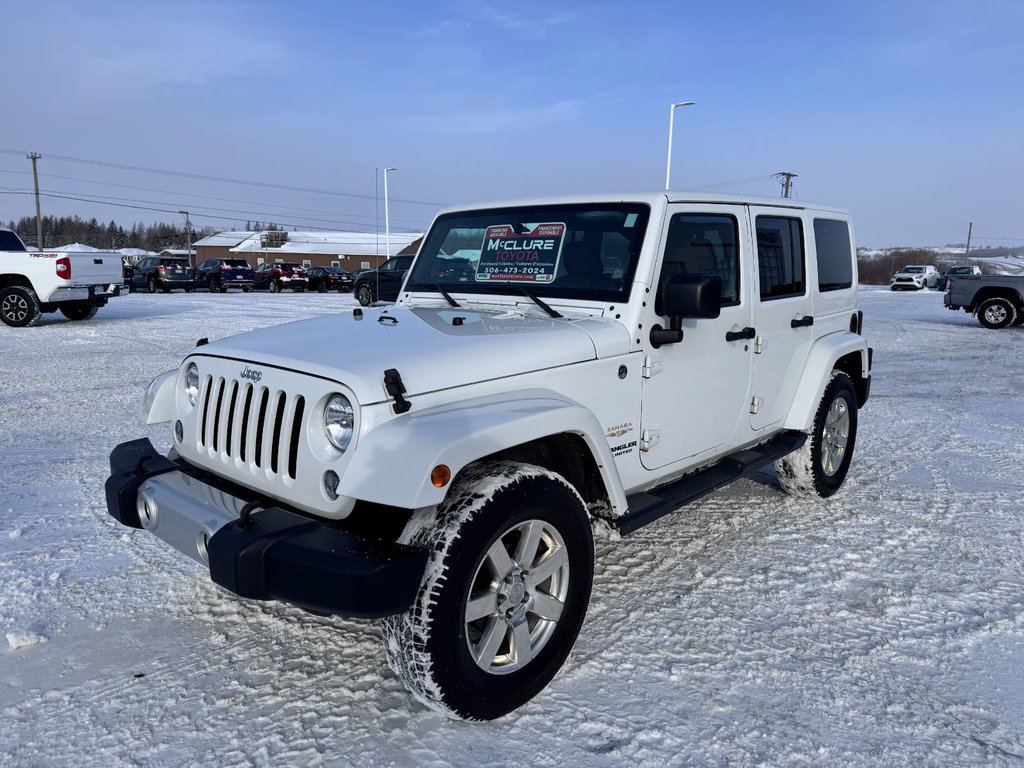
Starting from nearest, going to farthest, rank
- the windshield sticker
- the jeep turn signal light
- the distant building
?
the jeep turn signal light, the windshield sticker, the distant building

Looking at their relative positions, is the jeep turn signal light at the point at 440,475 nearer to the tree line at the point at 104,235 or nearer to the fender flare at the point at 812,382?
the fender flare at the point at 812,382

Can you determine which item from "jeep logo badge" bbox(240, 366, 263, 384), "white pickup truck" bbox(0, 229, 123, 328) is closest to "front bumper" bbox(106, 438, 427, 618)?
A: "jeep logo badge" bbox(240, 366, 263, 384)

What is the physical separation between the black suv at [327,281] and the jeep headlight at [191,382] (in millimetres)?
31958

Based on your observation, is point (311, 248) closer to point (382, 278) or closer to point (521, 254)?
point (382, 278)

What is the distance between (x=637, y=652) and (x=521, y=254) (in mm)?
2014

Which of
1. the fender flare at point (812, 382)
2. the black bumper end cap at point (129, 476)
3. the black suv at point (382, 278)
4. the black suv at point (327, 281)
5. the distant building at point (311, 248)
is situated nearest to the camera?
the black bumper end cap at point (129, 476)

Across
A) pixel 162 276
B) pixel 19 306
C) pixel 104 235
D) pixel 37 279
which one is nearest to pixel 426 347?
pixel 37 279

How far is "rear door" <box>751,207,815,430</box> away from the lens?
4.32 meters

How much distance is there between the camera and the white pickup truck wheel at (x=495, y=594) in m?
2.46

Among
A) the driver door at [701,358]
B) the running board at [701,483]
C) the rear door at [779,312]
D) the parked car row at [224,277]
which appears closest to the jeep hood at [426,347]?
the driver door at [701,358]

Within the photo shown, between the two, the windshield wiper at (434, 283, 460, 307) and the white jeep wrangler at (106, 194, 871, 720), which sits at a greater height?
the windshield wiper at (434, 283, 460, 307)

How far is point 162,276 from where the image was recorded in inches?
1219

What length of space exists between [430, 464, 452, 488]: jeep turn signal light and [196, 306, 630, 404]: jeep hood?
329 mm

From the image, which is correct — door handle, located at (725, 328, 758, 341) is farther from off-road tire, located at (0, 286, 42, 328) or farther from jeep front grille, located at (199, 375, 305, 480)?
off-road tire, located at (0, 286, 42, 328)
